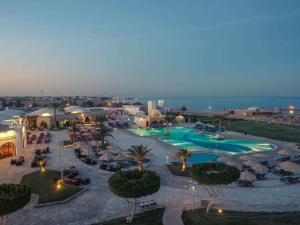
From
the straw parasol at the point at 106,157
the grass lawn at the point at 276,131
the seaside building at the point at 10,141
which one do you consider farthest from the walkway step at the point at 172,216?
the grass lawn at the point at 276,131

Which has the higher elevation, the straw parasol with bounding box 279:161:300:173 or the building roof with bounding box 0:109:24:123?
the building roof with bounding box 0:109:24:123

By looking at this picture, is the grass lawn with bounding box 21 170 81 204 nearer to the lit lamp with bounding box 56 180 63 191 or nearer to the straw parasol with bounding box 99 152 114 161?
the lit lamp with bounding box 56 180 63 191

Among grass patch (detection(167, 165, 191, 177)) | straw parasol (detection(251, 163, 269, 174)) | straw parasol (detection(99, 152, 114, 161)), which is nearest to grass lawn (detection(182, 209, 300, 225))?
straw parasol (detection(251, 163, 269, 174))

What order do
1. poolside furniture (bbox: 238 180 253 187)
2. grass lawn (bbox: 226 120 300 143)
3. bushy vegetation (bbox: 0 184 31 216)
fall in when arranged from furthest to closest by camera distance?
grass lawn (bbox: 226 120 300 143)
poolside furniture (bbox: 238 180 253 187)
bushy vegetation (bbox: 0 184 31 216)

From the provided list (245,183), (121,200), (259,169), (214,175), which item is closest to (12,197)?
(121,200)

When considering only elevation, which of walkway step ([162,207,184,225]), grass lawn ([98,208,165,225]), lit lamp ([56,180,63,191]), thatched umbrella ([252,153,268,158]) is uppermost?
thatched umbrella ([252,153,268,158])

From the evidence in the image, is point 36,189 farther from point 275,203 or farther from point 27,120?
point 27,120
